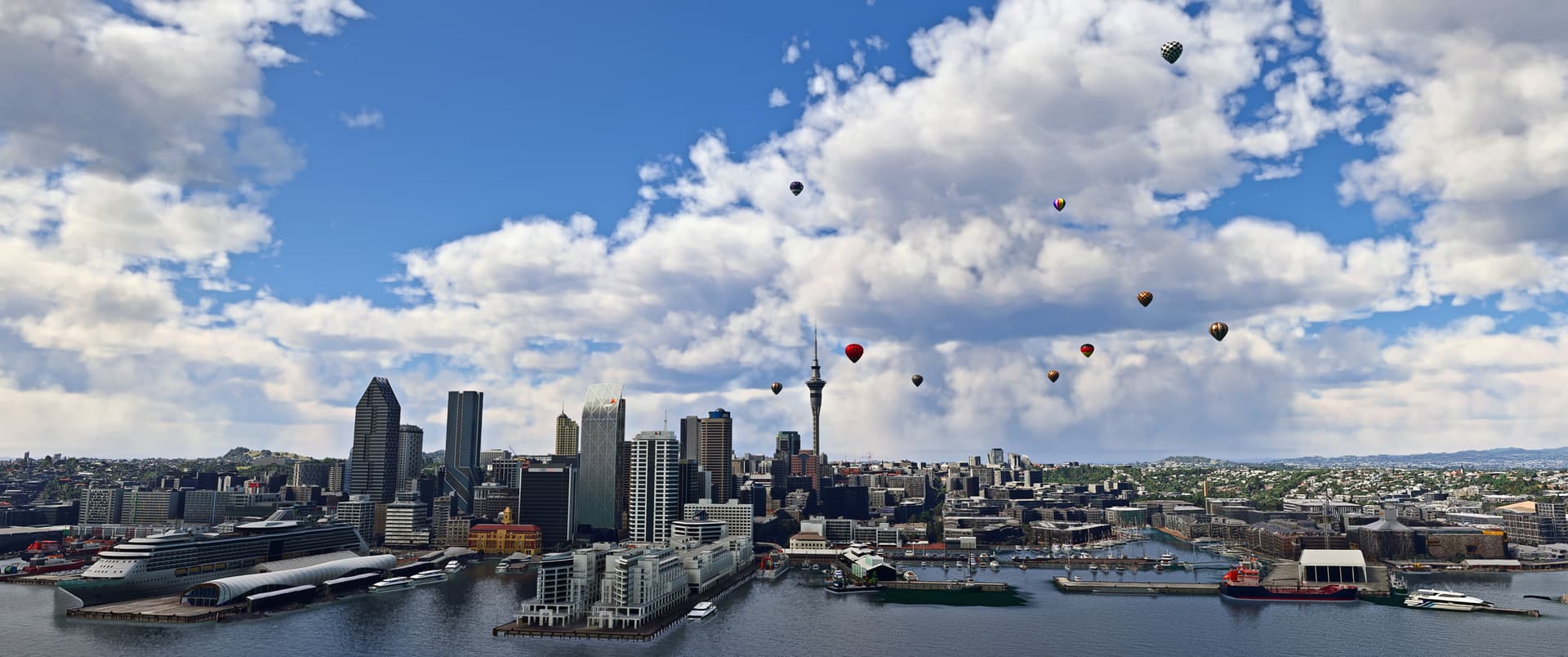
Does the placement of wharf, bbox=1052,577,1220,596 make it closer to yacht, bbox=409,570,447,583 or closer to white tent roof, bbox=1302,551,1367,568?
white tent roof, bbox=1302,551,1367,568

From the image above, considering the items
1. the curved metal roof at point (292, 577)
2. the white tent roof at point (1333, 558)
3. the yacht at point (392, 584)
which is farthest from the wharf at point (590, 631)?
the white tent roof at point (1333, 558)

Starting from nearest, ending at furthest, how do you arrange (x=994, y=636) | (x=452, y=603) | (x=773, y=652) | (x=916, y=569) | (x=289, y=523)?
(x=773, y=652), (x=994, y=636), (x=452, y=603), (x=289, y=523), (x=916, y=569)

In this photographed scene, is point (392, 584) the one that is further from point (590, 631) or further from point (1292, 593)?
point (1292, 593)

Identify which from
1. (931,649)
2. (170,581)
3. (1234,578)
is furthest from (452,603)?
(1234,578)


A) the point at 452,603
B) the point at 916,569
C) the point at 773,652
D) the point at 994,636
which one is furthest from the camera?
the point at 916,569

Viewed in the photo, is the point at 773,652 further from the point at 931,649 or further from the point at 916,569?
the point at 916,569

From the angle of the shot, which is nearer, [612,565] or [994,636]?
[994,636]
